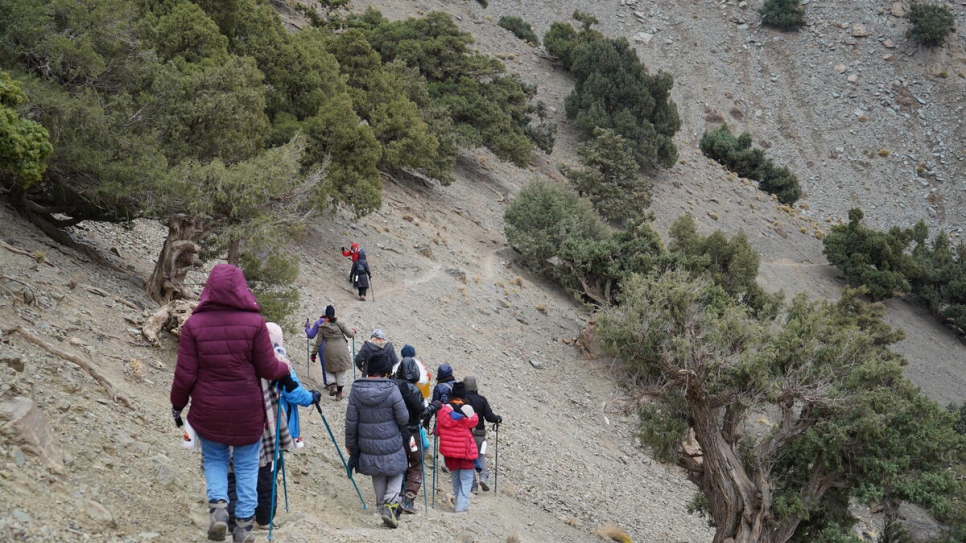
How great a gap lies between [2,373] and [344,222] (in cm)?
2340

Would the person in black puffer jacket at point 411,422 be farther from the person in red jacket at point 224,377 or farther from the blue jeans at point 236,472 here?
the person in red jacket at point 224,377

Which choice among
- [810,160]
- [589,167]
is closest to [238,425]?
[589,167]

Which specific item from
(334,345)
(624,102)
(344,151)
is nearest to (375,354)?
(334,345)

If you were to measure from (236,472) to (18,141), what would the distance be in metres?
7.10

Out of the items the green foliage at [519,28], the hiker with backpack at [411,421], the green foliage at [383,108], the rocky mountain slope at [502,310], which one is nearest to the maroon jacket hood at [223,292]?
the rocky mountain slope at [502,310]

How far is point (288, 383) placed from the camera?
698 cm

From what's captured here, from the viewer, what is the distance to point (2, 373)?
26.1 feet

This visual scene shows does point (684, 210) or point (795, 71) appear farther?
point (795, 71)

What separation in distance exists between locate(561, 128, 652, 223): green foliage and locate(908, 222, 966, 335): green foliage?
60.2 ft

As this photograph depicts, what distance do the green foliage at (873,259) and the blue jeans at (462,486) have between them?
1761 inches

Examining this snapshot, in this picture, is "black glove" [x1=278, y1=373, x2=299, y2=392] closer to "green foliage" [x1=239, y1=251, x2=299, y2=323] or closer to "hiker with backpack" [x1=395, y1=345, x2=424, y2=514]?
"hiker with backpack" [x1=395, y1=345, x2=424, y2=514]

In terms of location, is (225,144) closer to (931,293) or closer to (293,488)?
(293,488)

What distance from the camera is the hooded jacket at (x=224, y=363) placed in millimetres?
6344

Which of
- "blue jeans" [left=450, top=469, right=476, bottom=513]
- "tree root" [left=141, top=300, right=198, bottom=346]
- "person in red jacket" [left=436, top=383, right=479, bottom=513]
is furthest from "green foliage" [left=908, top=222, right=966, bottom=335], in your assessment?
"tree root" [left=141, top=300, right=198, bottom=346]
